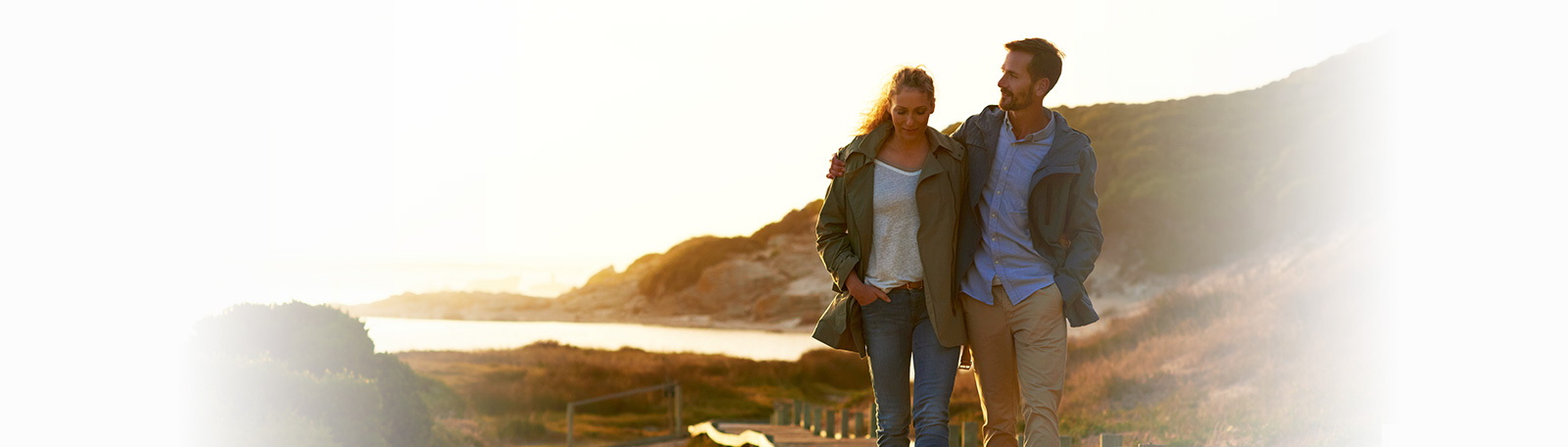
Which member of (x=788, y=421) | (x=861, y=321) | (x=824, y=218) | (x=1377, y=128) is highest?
(x=1377, y=128)

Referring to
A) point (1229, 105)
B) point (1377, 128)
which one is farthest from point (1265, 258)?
point (1229, 105)

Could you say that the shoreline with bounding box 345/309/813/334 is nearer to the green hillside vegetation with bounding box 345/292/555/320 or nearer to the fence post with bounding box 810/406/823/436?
the green hillside vegetation with bounding box 345/292/555/320

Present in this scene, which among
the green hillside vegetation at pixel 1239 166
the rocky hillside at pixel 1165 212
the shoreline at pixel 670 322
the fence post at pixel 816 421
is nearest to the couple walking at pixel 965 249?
the fence post at pixel 816 421

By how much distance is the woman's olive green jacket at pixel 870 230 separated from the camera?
3838mm

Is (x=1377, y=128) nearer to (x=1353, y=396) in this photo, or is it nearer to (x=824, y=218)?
(x=1353, y=396)

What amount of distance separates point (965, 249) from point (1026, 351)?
1.35 feet

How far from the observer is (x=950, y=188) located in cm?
387

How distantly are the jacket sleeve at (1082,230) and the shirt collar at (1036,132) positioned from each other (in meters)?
0.15

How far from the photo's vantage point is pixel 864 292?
391 cm

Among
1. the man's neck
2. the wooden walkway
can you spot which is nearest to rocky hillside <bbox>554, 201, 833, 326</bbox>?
the wooden walkway

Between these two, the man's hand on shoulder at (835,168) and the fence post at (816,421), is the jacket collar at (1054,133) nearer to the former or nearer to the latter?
the man's hand on shoulder at (835,168)

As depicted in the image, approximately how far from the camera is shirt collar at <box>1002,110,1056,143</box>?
4039 millimetres

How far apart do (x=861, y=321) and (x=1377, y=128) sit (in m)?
62.0

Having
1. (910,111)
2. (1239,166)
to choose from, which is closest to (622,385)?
(1239,166)
